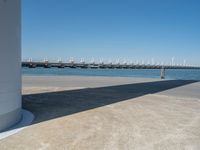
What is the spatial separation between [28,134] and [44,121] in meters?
0.82

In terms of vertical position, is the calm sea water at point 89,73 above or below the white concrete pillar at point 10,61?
below

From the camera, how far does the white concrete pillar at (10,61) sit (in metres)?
3.91

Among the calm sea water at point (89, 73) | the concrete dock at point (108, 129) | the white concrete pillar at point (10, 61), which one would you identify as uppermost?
the white concrete pillar at point (10, 61)

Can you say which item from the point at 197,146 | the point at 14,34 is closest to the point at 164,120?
the point at 197,146

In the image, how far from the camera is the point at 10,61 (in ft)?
13.4

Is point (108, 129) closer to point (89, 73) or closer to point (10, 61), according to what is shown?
point (10, 61)

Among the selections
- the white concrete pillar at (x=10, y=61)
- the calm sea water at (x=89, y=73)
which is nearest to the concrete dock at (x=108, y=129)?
the white concrete pillar at (x=10, y=61)

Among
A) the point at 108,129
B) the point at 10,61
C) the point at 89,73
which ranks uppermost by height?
the point at 10,61

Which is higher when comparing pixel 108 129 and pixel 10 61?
pixel 10 61

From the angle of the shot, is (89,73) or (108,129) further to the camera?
(89,73)

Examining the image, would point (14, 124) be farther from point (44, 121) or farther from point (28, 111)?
point (28, 111)

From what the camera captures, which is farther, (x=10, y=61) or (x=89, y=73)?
(x=89, y=73)

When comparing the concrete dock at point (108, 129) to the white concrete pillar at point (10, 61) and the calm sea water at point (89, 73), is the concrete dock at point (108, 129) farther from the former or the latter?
the calm sea water at point (89, 73)

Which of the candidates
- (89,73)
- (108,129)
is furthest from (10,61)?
(89,73)
